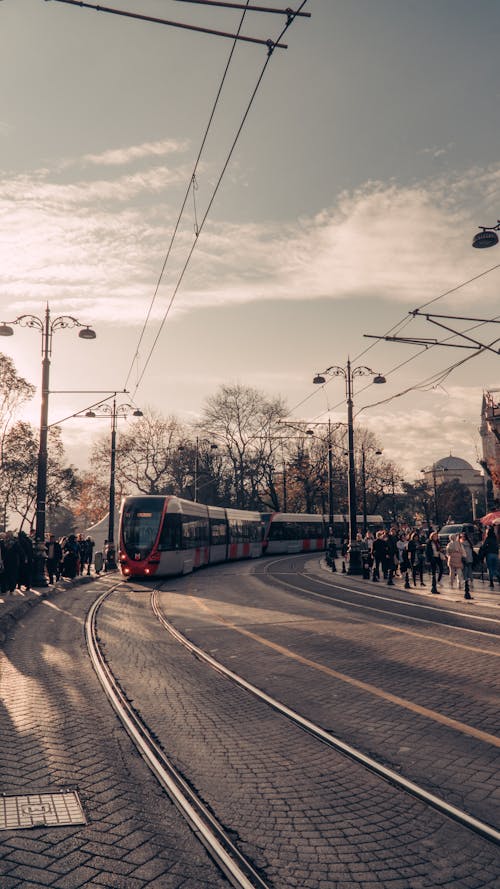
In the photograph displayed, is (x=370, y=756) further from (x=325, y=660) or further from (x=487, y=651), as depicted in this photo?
(x=487, y=651)

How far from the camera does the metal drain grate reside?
3.80 meters

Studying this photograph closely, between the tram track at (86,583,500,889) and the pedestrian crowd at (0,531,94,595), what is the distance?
738 centimetres

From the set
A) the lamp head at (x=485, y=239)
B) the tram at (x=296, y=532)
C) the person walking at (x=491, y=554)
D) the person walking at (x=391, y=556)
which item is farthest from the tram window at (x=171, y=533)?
the tram at (x=296, y=532)

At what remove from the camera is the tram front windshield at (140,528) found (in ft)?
71.9

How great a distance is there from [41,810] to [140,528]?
1811 cm

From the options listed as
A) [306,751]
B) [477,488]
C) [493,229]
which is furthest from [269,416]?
[477,488]

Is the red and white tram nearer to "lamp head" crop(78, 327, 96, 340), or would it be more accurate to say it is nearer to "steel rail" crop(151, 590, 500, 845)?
"lamp head" crop(78, 327, 96, 340)

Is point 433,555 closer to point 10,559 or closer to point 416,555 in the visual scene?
point 416,555

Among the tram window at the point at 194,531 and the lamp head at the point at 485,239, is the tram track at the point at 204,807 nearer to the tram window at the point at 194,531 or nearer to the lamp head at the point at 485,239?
the lamp head at the point at 485,239

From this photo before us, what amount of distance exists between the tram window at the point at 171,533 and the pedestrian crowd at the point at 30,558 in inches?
114

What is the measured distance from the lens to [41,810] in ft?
13.0

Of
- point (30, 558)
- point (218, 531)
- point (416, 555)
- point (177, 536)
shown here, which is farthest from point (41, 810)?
point (218, 531)

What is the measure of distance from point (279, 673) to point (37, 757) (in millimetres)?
3378

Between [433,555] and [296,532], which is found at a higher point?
[296,532]
